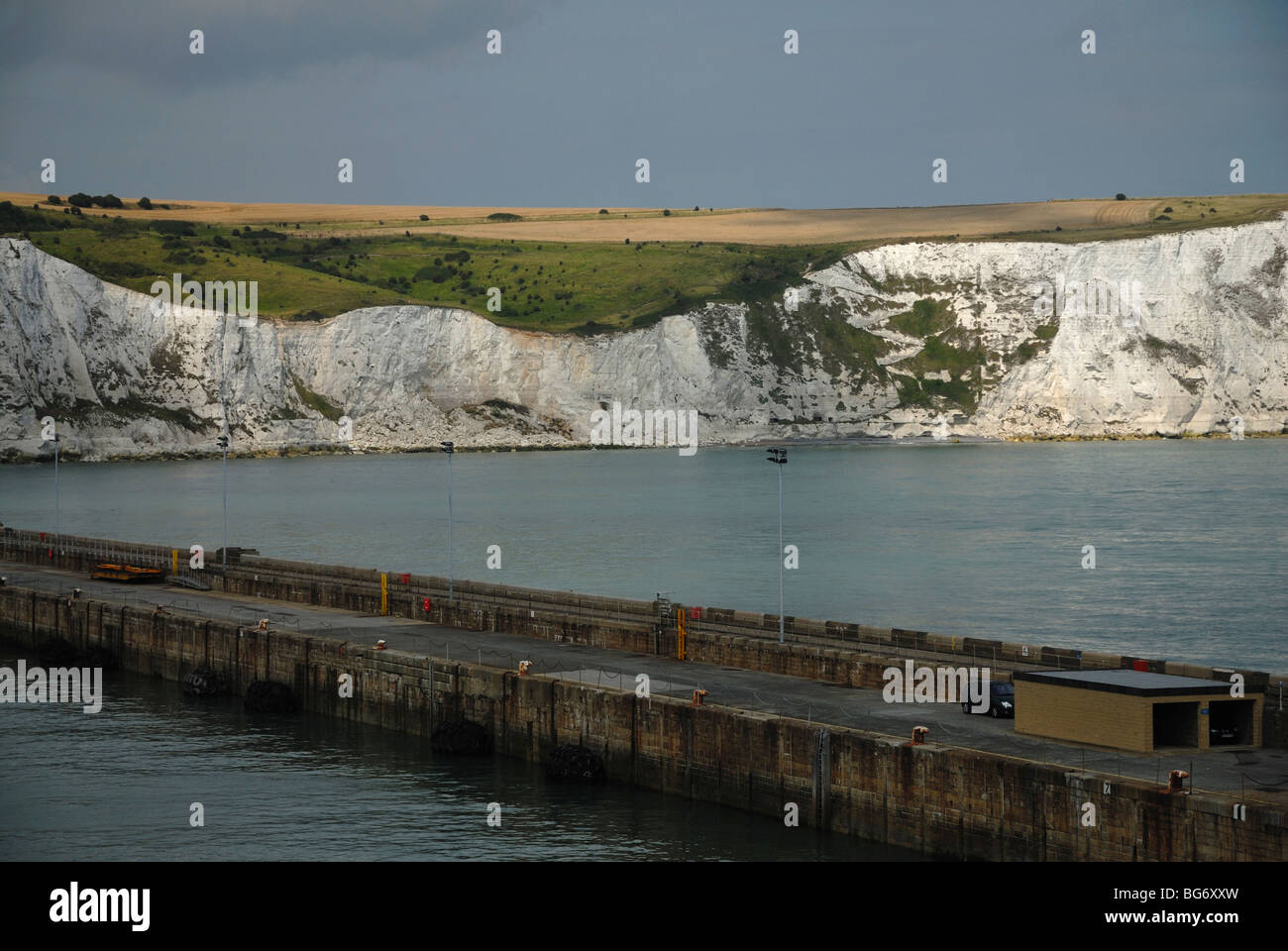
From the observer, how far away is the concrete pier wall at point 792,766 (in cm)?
2444

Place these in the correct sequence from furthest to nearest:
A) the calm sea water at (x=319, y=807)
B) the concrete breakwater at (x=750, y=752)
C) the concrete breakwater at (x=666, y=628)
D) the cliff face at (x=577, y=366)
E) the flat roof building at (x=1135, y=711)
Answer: the cliff face at (x=577, y=366), the concrete breakwater at (x=666, y=628), the calm sea water at (x=319, y=807), the flat roof building at (x=1135, y=711), the concrete breakwater at (x=750, y=752)

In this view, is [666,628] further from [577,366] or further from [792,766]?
[577,366]

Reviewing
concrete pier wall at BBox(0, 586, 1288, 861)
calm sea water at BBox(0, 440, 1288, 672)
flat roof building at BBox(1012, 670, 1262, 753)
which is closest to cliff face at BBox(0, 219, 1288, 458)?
calm sea water at BBox(0, 440, 1288, 672)

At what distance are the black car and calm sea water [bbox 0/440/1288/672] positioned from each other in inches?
907

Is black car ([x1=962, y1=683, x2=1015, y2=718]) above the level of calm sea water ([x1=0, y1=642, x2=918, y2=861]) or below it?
above

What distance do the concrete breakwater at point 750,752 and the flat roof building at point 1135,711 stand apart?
8.92ft

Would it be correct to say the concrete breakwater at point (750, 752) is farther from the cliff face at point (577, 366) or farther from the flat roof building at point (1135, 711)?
the cliff face at point (577, 366)

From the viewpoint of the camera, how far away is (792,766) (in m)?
30.5

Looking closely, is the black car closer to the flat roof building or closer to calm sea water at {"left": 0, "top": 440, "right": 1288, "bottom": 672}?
the flat roof building

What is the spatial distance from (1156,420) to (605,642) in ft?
547

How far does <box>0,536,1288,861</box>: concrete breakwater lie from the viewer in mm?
24688

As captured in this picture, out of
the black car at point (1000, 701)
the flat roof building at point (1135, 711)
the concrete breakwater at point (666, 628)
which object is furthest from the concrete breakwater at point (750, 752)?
the black car at point (1000, 701)

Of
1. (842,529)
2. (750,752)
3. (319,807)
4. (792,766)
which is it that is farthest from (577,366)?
(792,766)
